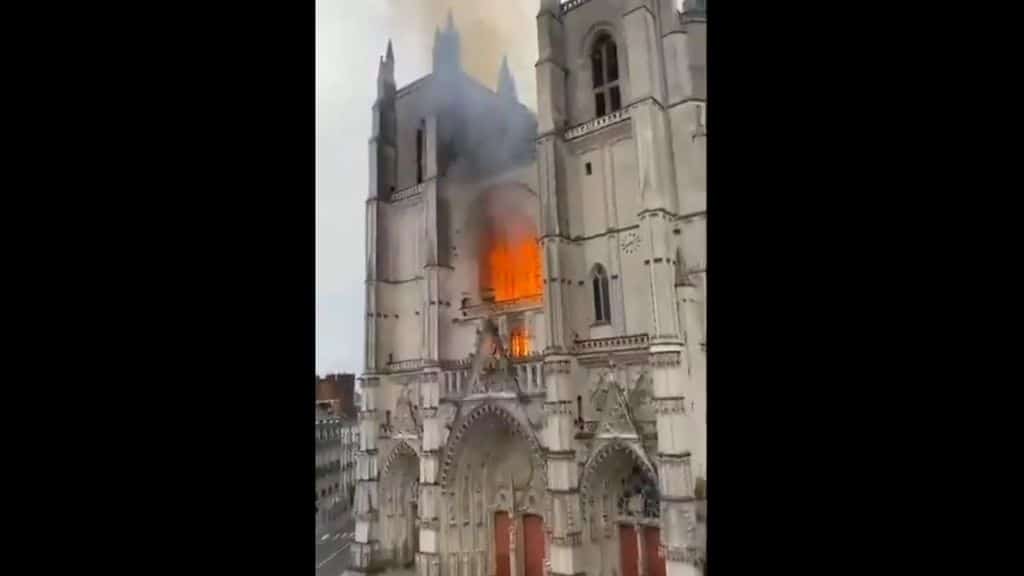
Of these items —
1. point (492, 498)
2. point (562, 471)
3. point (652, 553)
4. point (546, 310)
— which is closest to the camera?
point (652, 553)

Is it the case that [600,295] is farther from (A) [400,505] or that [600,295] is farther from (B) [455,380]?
(A) [400,505]

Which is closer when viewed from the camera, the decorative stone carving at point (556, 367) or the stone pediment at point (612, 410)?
the stone pediment at point (612, 410)

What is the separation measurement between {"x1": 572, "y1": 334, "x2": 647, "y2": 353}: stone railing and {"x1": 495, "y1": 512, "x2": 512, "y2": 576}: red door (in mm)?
2741

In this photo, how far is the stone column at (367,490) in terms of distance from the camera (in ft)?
29.2

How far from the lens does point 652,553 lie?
804cm

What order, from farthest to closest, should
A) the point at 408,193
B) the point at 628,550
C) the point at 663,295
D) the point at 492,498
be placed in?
the point at 408,193 < the point at 492,498 < the point at 628,550 < the point at 663,295

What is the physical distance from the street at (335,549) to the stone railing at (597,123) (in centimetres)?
613

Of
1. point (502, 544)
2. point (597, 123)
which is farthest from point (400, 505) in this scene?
point (597, 123)

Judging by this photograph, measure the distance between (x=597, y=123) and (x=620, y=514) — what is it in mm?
5518

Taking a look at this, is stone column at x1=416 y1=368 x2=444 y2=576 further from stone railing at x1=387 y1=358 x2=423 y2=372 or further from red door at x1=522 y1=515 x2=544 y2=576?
red door at x1=522 y1=515 x2=544 y2=576

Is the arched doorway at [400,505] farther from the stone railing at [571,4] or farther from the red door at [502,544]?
the stone railing at [571,4]

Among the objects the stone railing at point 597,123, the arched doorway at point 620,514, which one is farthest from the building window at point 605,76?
the arched doorway at point 620,514
